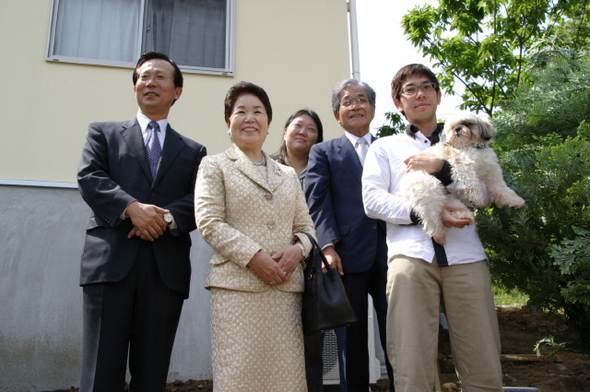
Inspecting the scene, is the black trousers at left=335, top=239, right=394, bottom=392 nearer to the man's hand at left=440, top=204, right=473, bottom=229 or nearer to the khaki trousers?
the khaki trousers

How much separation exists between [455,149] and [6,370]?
4.80m

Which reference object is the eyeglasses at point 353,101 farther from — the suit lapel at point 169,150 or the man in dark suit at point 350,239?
the suit lapel at point 169,150

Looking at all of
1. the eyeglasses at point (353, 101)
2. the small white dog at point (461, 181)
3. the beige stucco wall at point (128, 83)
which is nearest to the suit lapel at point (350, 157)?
the eyeglasses at point (353, 101)

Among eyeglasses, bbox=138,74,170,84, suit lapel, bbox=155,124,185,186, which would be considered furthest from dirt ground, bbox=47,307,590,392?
eyeglasses, bbox=138,74,170,84

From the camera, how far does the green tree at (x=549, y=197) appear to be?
2439 millimetres

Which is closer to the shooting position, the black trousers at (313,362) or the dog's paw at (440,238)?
the dog's paw at (440,238)

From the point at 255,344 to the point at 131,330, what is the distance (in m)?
0.78

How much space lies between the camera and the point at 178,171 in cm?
278

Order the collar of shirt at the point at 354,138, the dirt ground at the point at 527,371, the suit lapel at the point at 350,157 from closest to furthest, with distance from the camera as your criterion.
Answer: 1. the suit lapel at the point at 350,157
2. the collar of shirt at the point at 354,138
3. the dirt ground at the point at 527,371

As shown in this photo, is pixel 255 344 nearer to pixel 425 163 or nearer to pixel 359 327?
pixel 359 327

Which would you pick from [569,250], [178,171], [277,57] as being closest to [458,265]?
[569,250]

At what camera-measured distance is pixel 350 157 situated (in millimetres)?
3176

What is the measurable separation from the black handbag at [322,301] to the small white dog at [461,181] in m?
0.59

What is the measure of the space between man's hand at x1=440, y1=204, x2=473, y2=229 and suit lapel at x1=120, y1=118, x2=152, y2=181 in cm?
176
